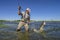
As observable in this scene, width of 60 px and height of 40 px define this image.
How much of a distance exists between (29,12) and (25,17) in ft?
2.08

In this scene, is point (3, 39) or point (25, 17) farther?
point (25, 17)

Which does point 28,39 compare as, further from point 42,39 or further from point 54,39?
point 54,39

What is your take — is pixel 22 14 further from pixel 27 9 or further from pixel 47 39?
pixel 47 39

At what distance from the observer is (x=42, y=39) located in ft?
41.9

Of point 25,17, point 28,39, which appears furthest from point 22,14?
point 28,39

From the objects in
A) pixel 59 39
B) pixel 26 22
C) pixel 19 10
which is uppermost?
pixel 19 10

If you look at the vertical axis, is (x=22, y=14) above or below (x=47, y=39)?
above

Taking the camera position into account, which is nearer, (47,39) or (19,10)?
(47,39)

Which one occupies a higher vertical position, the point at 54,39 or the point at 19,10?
the point at 19,10

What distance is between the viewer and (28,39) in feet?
41.6

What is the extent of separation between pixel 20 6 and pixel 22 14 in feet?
2.51

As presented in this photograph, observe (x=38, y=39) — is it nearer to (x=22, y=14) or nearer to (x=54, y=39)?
(x=54, y=39)

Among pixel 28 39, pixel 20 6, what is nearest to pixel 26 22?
pixel 20 6

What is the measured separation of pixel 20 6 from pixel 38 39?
5074 mm
